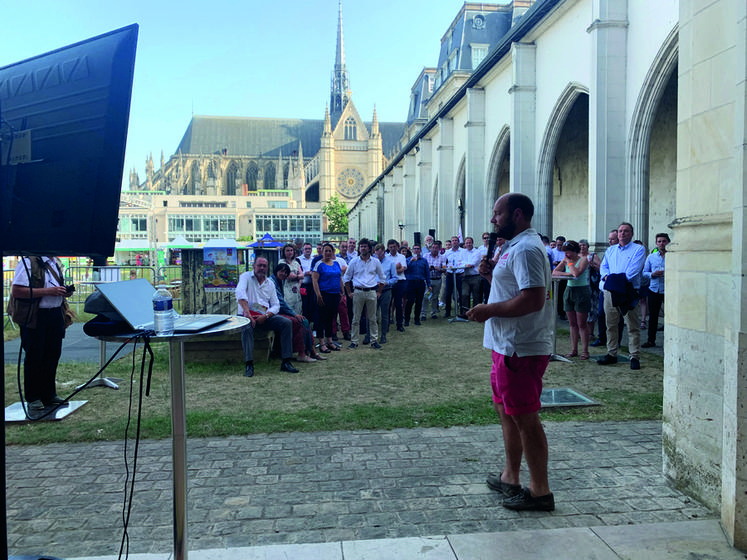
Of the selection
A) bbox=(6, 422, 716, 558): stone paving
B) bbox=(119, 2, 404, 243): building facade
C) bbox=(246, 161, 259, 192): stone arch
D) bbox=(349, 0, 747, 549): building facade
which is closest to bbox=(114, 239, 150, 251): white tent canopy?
bbox=(349, 0, 747, 549): building facade

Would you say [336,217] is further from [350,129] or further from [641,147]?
[641,147]

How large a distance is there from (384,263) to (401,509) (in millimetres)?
8869

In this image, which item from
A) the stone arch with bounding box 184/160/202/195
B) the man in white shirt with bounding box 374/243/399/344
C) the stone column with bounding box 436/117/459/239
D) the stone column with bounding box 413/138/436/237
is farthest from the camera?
the stone arch with bounding box 184/160/202/195

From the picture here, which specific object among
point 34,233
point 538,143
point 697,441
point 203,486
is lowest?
point 203,486

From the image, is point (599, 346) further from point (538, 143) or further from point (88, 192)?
point (538, 143)

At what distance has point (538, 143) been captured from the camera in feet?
58.4

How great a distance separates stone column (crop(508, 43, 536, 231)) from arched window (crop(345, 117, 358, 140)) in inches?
3523

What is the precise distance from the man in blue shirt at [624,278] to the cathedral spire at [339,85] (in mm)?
111945

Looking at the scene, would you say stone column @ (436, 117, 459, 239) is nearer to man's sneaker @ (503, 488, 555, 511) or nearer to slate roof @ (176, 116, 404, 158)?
man's sneaker @ (503, 488, 555, 511)

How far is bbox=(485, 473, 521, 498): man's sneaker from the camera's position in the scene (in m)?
3.43

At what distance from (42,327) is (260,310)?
2.84 m

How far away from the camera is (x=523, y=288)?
3.13 metres

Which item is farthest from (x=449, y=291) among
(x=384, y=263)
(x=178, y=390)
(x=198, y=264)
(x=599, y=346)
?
(x=178, y=390)

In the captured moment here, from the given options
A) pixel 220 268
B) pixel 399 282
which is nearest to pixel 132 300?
pixel 220 268
